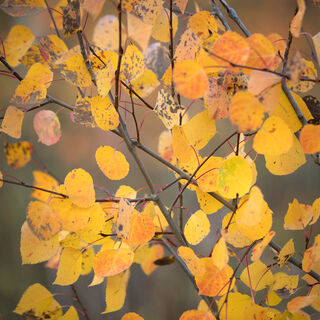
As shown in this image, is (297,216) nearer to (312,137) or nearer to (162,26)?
(312,137)

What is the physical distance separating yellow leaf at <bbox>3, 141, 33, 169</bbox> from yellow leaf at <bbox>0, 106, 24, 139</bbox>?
6.3 inches

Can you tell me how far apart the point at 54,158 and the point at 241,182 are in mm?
1488

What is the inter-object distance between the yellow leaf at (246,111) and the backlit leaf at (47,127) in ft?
0.79

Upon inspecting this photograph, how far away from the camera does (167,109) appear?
40cm

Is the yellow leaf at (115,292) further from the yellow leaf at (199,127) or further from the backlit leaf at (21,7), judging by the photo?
the backlit leaf at (21,7)

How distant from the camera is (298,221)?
402 millimetres

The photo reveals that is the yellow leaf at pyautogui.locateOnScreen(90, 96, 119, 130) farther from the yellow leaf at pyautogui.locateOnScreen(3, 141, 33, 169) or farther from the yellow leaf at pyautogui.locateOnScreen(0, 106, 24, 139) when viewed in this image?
the yellow leaf at pyautogui.locateOnScreen(3, 141, 33, 169)

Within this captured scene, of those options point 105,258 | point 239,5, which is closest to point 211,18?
point 105,258

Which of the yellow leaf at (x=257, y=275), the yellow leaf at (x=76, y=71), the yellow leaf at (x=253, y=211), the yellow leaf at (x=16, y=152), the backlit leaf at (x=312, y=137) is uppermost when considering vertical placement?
the yellow leaf at (x=76, y=71)

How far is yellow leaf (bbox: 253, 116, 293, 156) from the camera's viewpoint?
1.06 feet

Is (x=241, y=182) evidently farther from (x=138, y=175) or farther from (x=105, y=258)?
(x=138, y=175)

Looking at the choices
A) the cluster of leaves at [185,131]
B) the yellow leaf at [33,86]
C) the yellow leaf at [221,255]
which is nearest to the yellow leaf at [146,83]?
the cluster of leaves at [185,131]

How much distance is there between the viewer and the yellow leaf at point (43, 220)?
0.36 meters

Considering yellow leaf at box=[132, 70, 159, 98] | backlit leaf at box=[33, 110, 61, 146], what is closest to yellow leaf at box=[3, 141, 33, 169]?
backlit leaf at box=[33, 110, 61, 146]
